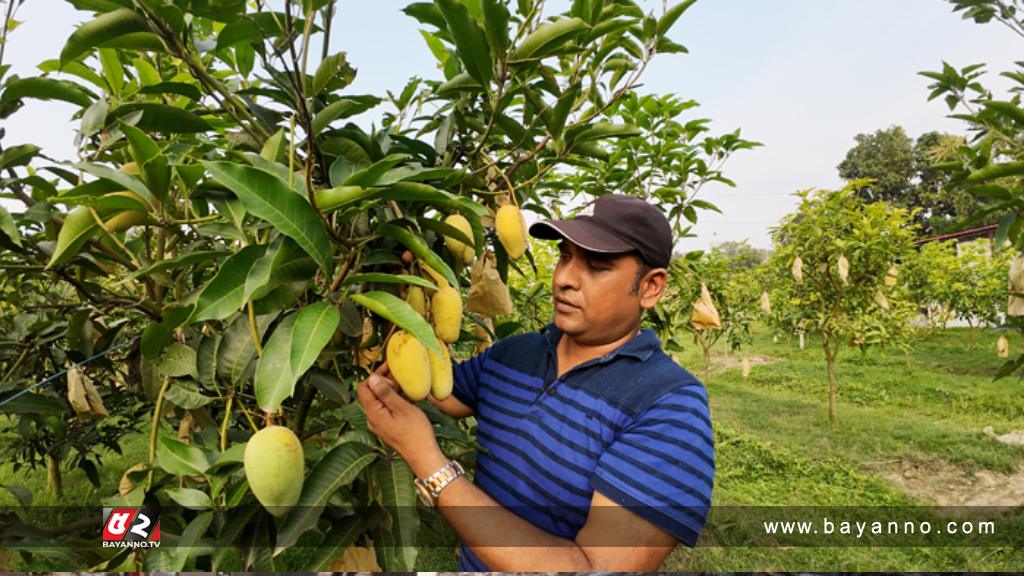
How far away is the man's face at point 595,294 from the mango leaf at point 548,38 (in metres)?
0.37

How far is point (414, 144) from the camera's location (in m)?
1.18

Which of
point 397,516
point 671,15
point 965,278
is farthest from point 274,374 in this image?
point 965,278

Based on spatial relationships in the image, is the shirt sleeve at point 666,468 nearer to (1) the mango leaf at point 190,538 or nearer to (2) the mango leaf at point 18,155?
(1) the mango leaf at point 190,538

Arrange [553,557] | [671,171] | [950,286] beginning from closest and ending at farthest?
[553,557] < [671,171] < [950,286]

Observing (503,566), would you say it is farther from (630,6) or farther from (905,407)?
(905,407)

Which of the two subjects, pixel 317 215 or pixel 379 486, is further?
pixel 379 486

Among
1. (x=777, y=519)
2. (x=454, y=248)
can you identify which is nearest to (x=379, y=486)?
(x=454, y=248)

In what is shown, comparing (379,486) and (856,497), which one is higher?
(379,486)

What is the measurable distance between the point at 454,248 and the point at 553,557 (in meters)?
0.53

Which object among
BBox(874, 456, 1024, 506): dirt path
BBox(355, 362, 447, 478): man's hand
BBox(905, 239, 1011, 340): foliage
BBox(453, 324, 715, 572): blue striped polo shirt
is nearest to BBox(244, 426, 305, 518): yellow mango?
BBox(355, 362, 447, 478): man's hand

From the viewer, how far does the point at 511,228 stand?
118cm

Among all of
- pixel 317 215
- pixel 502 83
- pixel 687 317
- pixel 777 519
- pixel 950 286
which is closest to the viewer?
pixel 317 215

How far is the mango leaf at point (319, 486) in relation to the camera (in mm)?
865

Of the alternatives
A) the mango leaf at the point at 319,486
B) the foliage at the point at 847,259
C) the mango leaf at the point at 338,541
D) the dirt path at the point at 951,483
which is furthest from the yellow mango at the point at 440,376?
the foliage at the point at 847,259
